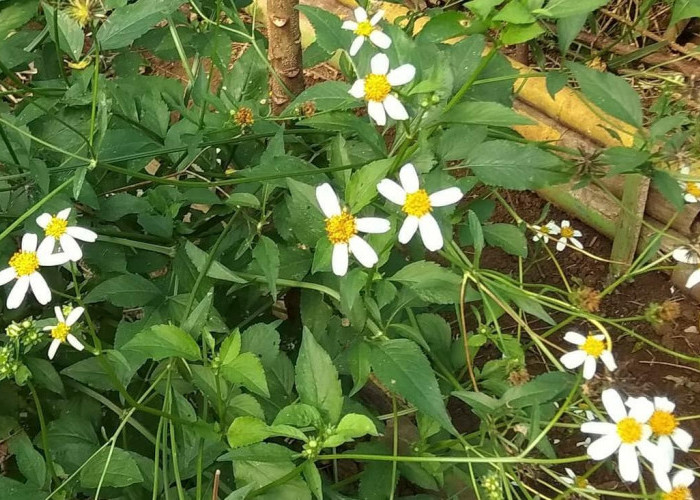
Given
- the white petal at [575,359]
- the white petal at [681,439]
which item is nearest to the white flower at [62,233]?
the white petal at [575,359]

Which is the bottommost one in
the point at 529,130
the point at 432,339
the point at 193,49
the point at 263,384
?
the point at 529,130

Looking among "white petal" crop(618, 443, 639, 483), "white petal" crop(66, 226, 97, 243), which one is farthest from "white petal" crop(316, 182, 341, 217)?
"white petal" crop(618, 443, 639, 483)

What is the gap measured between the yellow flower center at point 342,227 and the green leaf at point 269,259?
93mm

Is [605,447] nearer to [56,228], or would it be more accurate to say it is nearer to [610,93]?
[610,93]

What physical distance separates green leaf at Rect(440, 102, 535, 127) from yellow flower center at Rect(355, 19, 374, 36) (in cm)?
15

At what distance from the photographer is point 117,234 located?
771 millimetres

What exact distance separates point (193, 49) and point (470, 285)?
51 cm

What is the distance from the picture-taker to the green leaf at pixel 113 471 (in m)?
0.65

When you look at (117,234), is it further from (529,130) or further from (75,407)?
(529,130)

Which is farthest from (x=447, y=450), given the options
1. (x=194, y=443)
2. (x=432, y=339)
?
(x=194, y=443)

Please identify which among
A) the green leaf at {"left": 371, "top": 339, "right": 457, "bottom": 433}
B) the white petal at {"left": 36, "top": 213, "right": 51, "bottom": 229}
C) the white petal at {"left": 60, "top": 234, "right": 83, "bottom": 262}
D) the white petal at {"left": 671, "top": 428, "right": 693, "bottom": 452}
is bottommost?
the white petal at {"left": 671, "top": 428, "right": 693, "bottom": 452}

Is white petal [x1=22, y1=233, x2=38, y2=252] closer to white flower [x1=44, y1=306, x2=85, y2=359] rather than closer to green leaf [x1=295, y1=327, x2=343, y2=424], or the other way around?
white flower [x1=44, y1=306, x2=85, y2=359]

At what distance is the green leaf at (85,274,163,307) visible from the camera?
739 millimetres

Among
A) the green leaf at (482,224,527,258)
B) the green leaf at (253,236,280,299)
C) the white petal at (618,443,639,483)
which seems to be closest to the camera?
the white petal at (618,443,639,483)
